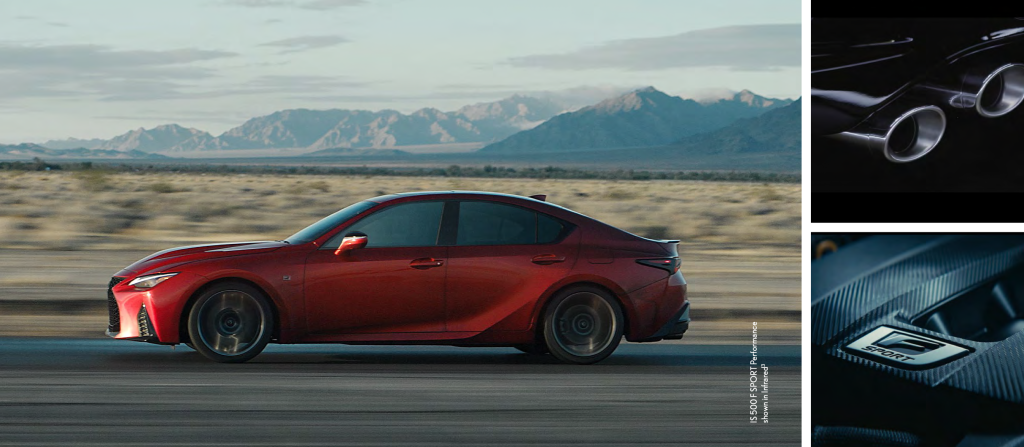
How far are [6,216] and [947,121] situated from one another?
26.5 metres

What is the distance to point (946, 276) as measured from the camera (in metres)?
6.00

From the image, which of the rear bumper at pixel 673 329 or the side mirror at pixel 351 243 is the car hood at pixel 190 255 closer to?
the side mirror at pixel 351 243

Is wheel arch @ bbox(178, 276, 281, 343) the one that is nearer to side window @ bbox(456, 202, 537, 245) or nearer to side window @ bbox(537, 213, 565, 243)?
side window @ bbox(456, 202, 537, 245)

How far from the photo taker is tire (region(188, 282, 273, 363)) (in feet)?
29.3

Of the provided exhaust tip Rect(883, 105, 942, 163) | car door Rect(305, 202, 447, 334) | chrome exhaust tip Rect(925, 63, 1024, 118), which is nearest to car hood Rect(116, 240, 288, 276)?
car door Rect(305, 202, 447, 334)

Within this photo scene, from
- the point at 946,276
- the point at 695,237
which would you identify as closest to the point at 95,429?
the point at 946,276

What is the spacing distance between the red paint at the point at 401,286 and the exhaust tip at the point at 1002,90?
9.05 ft

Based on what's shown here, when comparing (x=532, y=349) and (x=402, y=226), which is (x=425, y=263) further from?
(x=532, y=349)

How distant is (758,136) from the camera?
163750 mm

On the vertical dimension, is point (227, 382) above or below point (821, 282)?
below

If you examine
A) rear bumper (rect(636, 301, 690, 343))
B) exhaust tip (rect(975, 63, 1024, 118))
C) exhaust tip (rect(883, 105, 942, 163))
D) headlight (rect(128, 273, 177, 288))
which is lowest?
rear bumper (rect(636, 301, 690, 343))

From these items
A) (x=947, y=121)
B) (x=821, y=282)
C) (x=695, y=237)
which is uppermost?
(x=947, y=121)

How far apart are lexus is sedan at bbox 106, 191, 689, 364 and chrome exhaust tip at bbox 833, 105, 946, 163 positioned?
197 cm

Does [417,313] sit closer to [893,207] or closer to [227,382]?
[227,382]
